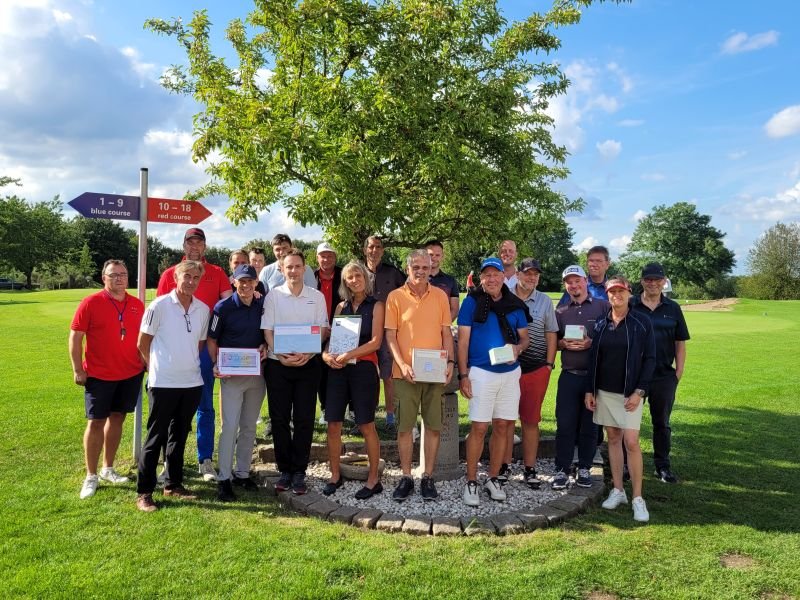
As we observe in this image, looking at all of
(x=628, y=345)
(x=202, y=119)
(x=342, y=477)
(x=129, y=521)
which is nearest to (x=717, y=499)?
(x=628, y=345)

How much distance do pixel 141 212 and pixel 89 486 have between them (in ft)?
9.89

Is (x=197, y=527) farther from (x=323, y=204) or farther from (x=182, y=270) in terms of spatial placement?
(x=323, y=204)

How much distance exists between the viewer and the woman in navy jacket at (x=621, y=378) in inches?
200

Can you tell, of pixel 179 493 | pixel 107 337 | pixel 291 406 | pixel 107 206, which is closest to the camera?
pixel 107 337

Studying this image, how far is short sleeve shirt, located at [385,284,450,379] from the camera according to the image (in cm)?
511

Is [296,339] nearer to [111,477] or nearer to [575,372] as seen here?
[111,477]

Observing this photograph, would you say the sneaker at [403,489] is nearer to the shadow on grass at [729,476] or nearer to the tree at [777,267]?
the shadow on grass at [729,476]

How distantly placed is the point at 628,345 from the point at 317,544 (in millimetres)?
3361

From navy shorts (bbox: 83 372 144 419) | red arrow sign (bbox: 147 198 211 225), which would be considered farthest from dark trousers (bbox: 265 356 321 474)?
red arrow sign (bbox: 147 198 211 225)

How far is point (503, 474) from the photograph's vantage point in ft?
19.0

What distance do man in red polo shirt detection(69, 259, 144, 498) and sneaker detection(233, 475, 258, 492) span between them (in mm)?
1329

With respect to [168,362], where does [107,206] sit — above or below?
above

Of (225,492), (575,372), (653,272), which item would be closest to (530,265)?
(575,372)

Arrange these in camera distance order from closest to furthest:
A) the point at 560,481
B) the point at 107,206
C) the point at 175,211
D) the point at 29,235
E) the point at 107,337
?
the point at 107,337
the point at 560,481
the point at 107,206
the point at 175,211
the point at 29,235
